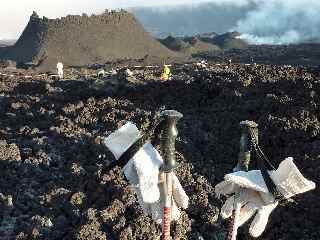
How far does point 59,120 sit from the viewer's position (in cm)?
1720

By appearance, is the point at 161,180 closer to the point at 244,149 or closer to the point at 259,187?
the point at 259,187

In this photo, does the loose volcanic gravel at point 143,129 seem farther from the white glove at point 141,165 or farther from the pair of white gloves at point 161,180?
the white glove at point 141,165

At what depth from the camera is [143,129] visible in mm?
15633

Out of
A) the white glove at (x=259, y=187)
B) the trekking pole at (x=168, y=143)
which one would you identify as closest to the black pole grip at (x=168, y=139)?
the trekking pole at (x=168, y=143)

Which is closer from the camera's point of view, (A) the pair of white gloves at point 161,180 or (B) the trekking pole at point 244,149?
(A) the pair of white gloves at point 161,180

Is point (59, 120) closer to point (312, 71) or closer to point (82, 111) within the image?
point (82, 111)

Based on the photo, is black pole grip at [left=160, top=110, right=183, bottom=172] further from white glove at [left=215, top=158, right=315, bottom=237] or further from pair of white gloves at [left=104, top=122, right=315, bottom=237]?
white glove at [left=215, top=158, right=315, bottom=237]

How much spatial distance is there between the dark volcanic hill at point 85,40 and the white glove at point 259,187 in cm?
6522

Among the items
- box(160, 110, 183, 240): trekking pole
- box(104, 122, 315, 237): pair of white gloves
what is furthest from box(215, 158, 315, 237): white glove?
box(160, 110, 183, 240): trekking pole

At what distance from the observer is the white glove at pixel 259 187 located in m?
6.41

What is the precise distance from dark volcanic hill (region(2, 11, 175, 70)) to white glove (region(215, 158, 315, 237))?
214 feet

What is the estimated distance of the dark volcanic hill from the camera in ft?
242

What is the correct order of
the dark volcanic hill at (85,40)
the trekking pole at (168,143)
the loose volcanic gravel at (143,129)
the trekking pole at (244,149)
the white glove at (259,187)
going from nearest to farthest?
the trekking pole at (168,143) < the white glove at (259,187) < the trekking pole at (244,149) < the loose volcanic gravel at (143,129) < the dark volcanic hill at (85,40)

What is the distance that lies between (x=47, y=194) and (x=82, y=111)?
4431 millimetres
